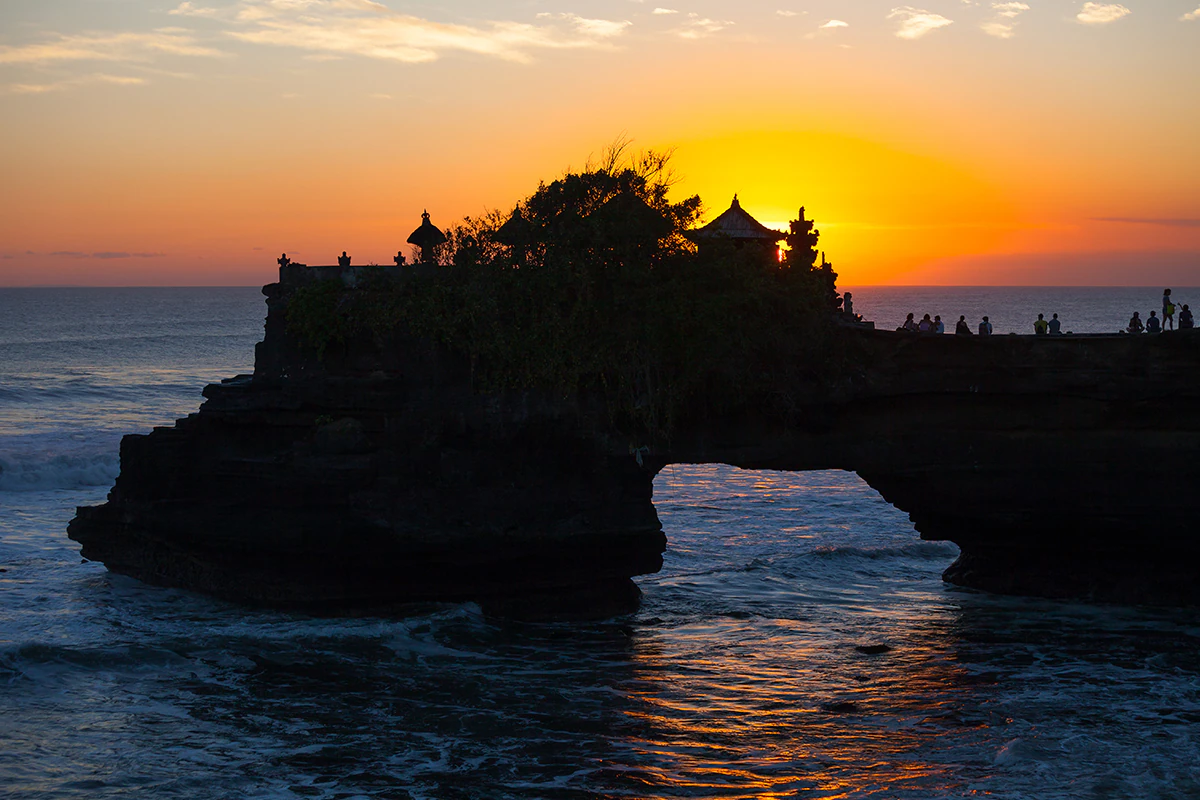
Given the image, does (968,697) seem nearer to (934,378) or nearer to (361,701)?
(934,378)

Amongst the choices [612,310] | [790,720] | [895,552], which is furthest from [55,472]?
[790,720]

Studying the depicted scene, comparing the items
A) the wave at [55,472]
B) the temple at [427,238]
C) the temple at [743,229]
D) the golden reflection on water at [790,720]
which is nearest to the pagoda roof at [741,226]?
the temple at [743,229]

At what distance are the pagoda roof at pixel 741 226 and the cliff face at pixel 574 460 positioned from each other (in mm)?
4006

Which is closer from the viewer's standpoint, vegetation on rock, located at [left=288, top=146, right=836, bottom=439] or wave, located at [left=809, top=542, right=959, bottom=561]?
vegetation on rock, located at [left=288, top=146, right=836, bottom=439]

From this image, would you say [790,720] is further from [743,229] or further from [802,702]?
[743,229]

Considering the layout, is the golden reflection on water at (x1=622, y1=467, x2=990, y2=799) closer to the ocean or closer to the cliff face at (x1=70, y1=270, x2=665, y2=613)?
the ocean

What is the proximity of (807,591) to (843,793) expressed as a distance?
30.6ft

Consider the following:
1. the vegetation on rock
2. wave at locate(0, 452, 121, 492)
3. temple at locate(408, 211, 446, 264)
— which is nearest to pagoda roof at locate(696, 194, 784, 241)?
the vegetation on rock

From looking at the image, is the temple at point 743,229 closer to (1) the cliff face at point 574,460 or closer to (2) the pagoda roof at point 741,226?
(2) the pagoda roof at point 741,226

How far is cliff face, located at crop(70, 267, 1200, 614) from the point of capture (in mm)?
18562

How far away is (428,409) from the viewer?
18812mm

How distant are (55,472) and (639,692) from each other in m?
24.3

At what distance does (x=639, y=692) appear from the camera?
15414 mm

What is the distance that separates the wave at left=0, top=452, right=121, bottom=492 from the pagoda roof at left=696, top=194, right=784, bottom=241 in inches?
812
